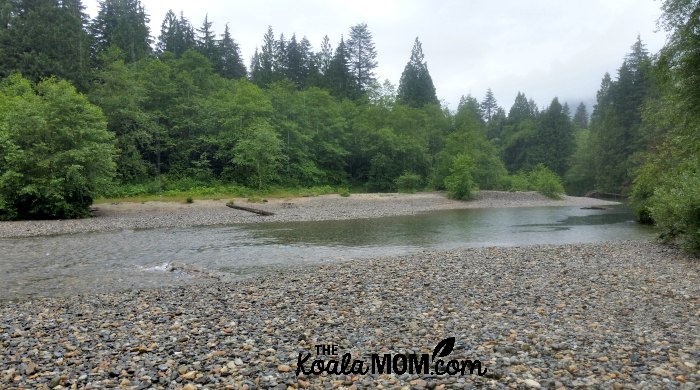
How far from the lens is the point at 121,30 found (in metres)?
60.4

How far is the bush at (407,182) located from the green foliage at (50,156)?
37200 mm

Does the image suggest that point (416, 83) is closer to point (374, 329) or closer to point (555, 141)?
point (555, 141)

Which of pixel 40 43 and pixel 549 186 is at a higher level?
pixel 40 43

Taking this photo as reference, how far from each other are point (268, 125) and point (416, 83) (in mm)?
40714

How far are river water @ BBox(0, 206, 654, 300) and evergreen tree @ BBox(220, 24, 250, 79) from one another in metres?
53.6

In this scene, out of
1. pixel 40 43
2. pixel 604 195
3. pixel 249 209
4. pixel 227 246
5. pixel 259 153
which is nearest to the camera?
pixel 227 246

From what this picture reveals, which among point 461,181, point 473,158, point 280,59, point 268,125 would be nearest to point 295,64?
point 280,59

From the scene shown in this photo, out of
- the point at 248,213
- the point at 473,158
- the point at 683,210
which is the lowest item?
the point at 248,213

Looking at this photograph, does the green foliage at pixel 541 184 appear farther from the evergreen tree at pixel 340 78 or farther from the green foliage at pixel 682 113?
the green foliage at pixel 682 113

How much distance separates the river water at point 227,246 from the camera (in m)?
13.5

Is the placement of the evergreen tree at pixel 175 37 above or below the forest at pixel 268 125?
above

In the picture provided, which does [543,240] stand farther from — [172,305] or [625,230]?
[172,305]

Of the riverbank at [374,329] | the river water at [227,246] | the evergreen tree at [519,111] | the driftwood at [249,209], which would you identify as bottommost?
the river water at [227,246]

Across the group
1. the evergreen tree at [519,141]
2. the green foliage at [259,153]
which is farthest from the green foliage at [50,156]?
the evergreen tree at [519,141]
